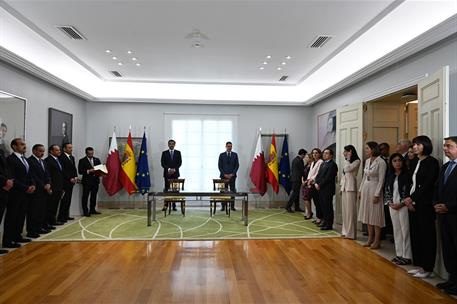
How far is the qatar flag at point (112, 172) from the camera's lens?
8.55m

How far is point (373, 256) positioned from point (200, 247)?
2551 mm

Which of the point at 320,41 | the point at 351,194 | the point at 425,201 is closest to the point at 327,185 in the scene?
the point at 351,194

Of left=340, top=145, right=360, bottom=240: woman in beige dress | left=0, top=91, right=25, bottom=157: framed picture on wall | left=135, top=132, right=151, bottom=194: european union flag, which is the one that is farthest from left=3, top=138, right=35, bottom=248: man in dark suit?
left=340, top=145, right=360, bottom=240: woman in beige dress

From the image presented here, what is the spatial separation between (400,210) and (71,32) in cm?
552

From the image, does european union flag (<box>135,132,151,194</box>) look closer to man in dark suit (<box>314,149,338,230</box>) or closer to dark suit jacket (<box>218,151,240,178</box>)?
dark suit jacket (<box>218,151,240,178</box>)

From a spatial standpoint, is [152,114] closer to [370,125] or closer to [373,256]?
[370,125]

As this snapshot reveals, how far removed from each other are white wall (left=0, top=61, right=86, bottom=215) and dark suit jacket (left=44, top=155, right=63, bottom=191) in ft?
1.26

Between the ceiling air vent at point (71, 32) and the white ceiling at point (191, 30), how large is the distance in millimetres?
98

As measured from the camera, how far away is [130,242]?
5.33 metres

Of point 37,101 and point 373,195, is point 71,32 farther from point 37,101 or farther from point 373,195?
point 373,195

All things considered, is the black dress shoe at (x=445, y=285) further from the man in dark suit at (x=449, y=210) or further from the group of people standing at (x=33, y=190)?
the group of people standing at (x=33, y=190)

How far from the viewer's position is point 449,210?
3.36 m

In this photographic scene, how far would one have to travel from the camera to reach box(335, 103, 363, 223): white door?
601 cm

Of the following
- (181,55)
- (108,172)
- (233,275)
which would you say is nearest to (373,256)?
(233,275)
